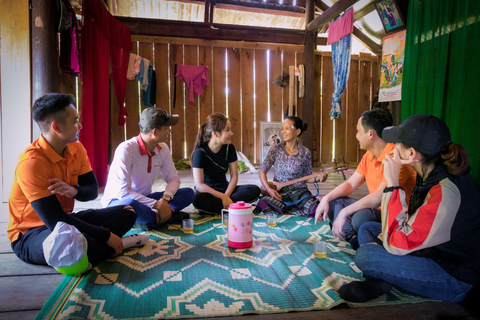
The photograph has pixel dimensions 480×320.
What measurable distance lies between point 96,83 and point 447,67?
4223 millimetres

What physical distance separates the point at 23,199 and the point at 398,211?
2.09 meters

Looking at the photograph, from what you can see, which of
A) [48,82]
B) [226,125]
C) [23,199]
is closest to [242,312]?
[23,199]

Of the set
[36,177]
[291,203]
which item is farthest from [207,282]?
[291,203]

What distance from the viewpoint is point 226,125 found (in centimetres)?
343

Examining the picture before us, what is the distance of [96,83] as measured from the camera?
471 centimetres

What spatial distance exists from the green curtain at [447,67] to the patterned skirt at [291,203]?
156 centimetres

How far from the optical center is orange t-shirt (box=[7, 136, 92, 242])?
1.94 meters

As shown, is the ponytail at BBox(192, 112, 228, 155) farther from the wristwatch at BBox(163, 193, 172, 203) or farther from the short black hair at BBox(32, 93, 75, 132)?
the short black hair at BBox(32, 93, 75, 132)

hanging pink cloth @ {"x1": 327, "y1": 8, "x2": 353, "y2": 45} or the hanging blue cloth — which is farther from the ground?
hanging pink cloth @ {"x1": 327, "y1": 8, "x2": 353, "y2": 45}

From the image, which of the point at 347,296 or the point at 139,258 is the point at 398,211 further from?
the point at 139,258

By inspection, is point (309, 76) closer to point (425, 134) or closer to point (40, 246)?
point (425, 134)

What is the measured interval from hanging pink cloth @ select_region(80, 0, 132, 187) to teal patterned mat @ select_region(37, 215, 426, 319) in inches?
95.3

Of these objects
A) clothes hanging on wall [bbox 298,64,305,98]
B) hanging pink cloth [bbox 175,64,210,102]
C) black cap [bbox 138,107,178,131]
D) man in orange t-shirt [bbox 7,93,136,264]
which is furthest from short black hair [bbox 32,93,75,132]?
clothes hanging on wall [bbox 298,64,305,98]

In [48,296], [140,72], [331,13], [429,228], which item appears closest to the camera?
[429,228]
